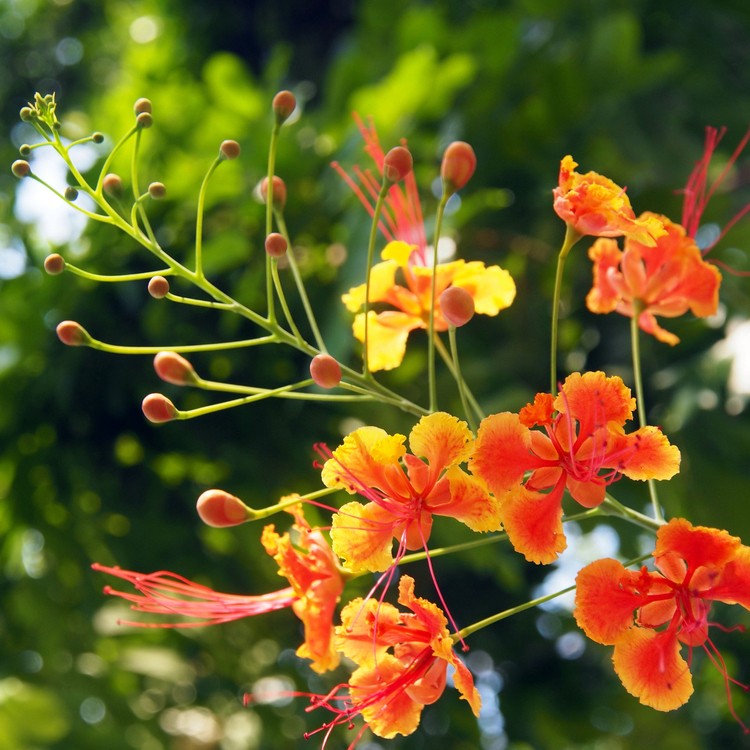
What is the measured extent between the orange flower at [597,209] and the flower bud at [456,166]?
0.28 feet

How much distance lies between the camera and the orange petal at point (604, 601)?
0.71 meters

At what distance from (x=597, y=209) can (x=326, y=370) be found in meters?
0.28

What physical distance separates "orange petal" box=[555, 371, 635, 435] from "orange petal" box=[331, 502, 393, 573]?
17cm

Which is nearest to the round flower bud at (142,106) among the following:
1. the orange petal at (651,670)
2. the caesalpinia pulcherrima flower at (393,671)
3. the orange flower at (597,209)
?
the orange flower at (597,209)

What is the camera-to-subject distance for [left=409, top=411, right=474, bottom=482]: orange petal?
2.43 feet

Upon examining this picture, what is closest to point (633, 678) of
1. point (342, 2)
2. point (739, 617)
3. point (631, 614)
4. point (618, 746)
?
point (631, 614)

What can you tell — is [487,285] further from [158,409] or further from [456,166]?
[158,409]

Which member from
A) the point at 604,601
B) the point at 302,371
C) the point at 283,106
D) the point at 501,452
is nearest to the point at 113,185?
the point at 283,106

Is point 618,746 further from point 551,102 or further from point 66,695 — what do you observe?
point 551,102

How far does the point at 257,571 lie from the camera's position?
2025 mm

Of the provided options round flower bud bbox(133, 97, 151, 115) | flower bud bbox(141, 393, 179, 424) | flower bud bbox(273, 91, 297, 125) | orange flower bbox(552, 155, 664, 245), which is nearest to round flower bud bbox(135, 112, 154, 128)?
round flower bud bbox(133, 97, 151, 115)

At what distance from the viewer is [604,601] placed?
716 millimetres

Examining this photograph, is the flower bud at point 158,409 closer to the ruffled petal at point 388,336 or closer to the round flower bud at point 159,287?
the round flower bud at point 159,287

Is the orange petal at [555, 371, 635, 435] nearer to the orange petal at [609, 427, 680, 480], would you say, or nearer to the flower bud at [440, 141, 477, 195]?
the orange petal at [609, 427, 680, 480]
